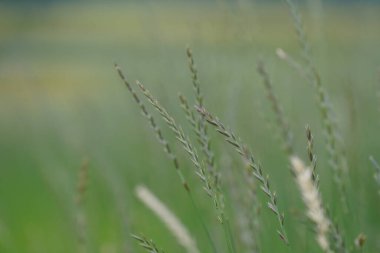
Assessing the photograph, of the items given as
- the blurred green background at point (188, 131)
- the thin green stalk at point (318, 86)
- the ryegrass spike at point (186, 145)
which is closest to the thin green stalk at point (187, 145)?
the ryegrass spike at point (186, 145)

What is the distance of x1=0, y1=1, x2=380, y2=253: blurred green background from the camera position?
174 centimetres

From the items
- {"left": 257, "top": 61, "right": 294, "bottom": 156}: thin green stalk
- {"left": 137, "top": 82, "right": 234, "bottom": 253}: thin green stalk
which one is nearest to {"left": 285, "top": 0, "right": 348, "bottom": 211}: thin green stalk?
{"left": 257, "top": 61, "right": 294, "bottom": 156}: thin green stalk

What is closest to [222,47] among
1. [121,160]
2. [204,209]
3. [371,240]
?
[204,209]

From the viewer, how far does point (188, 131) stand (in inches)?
127

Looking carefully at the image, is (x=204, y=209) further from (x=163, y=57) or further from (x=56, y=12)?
(x=56, y=12)

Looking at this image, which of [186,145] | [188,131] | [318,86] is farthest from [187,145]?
[188,131]

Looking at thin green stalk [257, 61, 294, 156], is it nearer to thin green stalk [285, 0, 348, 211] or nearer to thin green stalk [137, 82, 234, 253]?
thin green stalk [285, 0, 348, 211]

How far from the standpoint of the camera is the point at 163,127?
2.75 meters

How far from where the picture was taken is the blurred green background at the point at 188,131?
174 cm

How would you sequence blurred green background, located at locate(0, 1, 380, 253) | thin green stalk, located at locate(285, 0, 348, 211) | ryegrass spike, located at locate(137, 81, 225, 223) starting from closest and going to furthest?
ryegrass spike, located at locate(137, 81, 225, 223) < thin green stalk, located at locate(285, 0, 348, 211) < blurred green background, located at locate(0, 1, 380, 253)

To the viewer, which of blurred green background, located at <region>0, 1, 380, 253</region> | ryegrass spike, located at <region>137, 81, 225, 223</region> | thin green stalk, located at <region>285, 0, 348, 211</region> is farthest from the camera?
blurred green background, located at <region>0, 1, 380, 253</region>

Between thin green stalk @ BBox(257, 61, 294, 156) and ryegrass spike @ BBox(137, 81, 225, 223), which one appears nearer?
ryegrass spike @ BBox(137, 81, 225, 223)

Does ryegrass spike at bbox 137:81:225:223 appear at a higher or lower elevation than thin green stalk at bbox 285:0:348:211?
lower

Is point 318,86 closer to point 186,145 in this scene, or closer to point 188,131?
point 186,145
